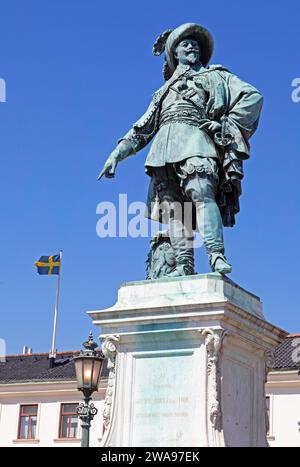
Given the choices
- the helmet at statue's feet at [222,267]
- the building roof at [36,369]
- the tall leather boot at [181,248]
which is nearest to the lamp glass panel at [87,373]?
the tall leather boot at [181,248]

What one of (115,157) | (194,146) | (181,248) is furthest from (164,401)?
(115,157)

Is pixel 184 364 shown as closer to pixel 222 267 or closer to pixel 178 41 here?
pixel 222 267

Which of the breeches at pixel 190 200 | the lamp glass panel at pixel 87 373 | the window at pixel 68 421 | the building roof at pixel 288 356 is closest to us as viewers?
the breeches at pixel 190 200

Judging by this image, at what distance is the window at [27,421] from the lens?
50625 millimetres

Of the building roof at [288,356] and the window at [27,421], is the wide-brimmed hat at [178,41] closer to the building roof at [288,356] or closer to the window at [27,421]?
the building roof at [288,356]

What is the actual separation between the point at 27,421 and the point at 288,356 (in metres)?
14.3

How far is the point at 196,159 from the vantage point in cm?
1026

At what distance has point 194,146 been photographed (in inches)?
407

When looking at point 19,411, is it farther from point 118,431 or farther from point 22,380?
point 118,431

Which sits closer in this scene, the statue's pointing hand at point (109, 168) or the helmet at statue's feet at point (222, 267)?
the helmet at statue's feet at point (222, 267)

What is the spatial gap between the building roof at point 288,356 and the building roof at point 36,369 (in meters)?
8.80

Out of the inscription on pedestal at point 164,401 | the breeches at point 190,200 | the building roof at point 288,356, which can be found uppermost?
the building roof at point 288,356

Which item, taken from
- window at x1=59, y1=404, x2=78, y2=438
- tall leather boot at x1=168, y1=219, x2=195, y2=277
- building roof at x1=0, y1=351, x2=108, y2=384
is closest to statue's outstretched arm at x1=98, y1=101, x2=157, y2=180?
tall leather boot at x1=168, y1=219, x2=195, y2=277

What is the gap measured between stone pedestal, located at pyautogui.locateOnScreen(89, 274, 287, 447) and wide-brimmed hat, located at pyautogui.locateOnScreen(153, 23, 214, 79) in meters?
2.84
